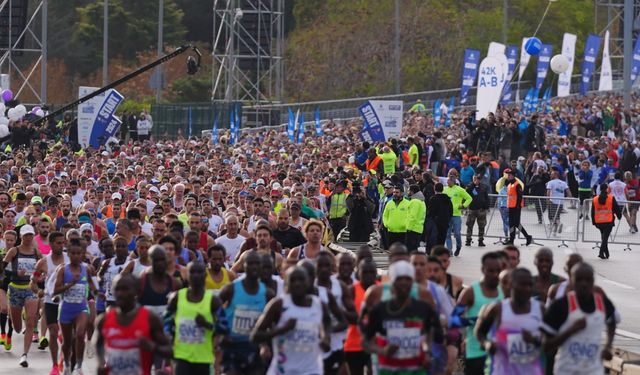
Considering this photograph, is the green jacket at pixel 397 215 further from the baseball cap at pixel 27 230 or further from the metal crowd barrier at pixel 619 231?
the baseball cap at pixel 27 230

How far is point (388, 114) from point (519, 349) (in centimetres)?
2600

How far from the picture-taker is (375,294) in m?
12.9

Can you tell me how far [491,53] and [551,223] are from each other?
60.8ft

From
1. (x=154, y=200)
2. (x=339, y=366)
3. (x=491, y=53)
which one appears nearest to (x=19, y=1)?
(x=491, y=53)

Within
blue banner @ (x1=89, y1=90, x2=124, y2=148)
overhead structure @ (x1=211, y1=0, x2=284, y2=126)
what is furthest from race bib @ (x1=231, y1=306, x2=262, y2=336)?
overhead structure @ (x1=211, y1=0, x2=284, y2=126)

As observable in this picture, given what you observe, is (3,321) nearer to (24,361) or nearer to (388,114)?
(24,361)

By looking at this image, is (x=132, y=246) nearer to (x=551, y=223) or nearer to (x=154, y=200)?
(x=154, y=200)

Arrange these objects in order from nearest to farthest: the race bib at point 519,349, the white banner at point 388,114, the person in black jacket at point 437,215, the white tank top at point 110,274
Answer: the race bib at point 519,349, the white tank top at point 110,274, the person in black jacket at point 437,215, the white banner at point 388,114

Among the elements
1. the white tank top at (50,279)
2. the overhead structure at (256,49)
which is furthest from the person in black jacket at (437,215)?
the overhead structure at (256,49)

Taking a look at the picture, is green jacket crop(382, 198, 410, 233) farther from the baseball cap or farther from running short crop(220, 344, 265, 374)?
running short crop(220, 344, 265, 374)

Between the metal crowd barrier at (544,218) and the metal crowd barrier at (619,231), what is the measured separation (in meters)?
0.18

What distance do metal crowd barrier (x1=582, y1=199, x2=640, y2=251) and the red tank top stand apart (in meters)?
20.8

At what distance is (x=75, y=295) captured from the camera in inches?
676

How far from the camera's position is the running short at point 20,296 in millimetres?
19312
